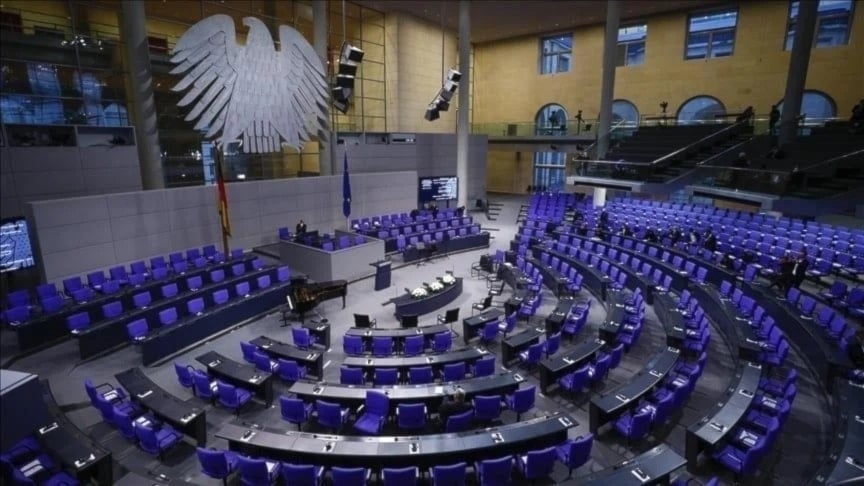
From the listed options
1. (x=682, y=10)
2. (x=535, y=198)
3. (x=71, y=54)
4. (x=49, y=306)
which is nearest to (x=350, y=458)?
(x=49, y=306)

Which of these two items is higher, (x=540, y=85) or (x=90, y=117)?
(x=540, y=85)

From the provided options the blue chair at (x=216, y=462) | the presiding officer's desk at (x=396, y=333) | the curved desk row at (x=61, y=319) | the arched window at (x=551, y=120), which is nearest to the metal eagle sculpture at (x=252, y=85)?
the curved desk row at (x=61, y=319)

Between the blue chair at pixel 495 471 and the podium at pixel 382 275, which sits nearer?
the blue chair at pixel 495 471

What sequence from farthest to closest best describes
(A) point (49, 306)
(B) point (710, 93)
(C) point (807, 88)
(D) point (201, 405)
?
(B) point (710, 93) → (C) point (807, 88) → (A) point (49, 306) → (D) point (201, 405)

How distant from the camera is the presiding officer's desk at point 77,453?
236 inches

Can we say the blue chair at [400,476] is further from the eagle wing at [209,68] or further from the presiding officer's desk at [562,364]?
the eagle wing at [209,68]

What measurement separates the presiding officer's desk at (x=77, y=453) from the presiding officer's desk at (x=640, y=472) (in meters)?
5.90

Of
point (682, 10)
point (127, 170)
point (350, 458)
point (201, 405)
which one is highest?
point (682, 10)

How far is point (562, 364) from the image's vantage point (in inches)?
348

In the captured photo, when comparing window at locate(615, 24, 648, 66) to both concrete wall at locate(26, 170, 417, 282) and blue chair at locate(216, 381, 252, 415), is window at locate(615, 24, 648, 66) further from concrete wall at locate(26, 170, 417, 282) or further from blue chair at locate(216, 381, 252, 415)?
blue chair at locate(216, 381, 252, 415)

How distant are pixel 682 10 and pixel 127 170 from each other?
2997 cm

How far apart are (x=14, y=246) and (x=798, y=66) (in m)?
29.9

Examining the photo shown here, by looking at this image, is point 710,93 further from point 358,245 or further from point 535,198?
point 358,245

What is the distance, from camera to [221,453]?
607cm
